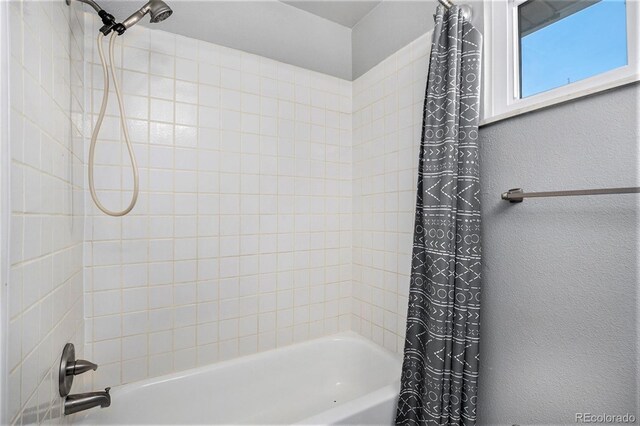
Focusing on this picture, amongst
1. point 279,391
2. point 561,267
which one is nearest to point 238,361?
point 279,391

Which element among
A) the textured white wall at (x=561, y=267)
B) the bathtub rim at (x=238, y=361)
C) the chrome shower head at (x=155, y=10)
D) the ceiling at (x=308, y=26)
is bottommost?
the bathtub rim at (x=238, y=361)

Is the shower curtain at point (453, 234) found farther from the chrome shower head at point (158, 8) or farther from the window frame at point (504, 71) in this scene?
the chrome shower head at point (158, 8)

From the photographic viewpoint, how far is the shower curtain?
43.9 inches

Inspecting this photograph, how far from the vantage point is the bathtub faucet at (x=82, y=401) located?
0.96 m

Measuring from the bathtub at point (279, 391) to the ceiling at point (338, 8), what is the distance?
2.04m

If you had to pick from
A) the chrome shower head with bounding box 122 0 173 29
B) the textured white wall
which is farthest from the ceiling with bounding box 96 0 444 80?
the textured white wall

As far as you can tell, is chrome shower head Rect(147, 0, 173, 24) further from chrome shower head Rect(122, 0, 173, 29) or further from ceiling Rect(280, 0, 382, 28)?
ceiling Rect(280, 0, 382, 28)

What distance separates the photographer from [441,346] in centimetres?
113

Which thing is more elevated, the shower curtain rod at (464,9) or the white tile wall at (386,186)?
the shower curtain rod at (464,9)

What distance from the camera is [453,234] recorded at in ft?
3.74

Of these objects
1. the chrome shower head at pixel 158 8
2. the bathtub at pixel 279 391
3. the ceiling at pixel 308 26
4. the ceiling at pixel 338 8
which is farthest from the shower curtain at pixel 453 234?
the chrome shower head at pixel 158 8

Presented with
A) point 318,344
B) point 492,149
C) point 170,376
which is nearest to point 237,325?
point 170,376

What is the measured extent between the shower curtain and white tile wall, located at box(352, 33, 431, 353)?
0.32 m

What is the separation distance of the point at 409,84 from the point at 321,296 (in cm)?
134
